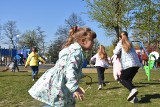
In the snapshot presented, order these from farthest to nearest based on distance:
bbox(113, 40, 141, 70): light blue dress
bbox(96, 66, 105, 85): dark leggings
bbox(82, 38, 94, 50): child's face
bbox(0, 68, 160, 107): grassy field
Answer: bbox(96, 66, 105, 85): dark leggings, bbox(0, 68, 160, 107): grassy field, bbox(113, 40, 141, 70): light blue dress, bbox(82, 38, 94, 50): child's face

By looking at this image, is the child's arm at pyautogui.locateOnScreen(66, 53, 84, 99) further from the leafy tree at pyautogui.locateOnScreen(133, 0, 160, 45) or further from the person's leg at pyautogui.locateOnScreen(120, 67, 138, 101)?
the leafy tree at pyautogui.locateOnScreen(133, 0, 160, 45)

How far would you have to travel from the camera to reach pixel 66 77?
14.6ft

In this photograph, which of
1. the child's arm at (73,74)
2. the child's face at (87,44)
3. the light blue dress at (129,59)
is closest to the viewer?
the child's arm at (73,74)

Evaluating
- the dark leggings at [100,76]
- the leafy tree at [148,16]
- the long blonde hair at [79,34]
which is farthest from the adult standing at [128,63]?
the leafy tree at [148,16]

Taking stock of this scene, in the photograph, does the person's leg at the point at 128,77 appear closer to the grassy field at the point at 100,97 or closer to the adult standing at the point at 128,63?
the adult standing at the point at 128,63

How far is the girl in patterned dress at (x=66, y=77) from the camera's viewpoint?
441cm

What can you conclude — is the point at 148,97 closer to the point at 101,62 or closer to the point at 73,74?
the point at 101,62

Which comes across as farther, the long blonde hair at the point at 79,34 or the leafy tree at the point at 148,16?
the leafy tree at the point at 148,16

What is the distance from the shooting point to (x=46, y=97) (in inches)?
180

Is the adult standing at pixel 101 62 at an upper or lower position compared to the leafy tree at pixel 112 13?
lower

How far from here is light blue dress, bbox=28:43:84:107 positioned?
446 cm

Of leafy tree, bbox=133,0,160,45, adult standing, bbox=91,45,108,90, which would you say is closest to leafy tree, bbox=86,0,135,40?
leafy tree, bbox=133,0,160,45

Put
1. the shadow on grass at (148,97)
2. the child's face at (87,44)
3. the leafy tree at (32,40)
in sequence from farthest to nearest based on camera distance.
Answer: the leafy tree at (32,40)
the shadow on grass at (148,97)
the child's face at (87,44)

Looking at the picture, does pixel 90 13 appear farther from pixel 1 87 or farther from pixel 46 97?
pixel 46 97
